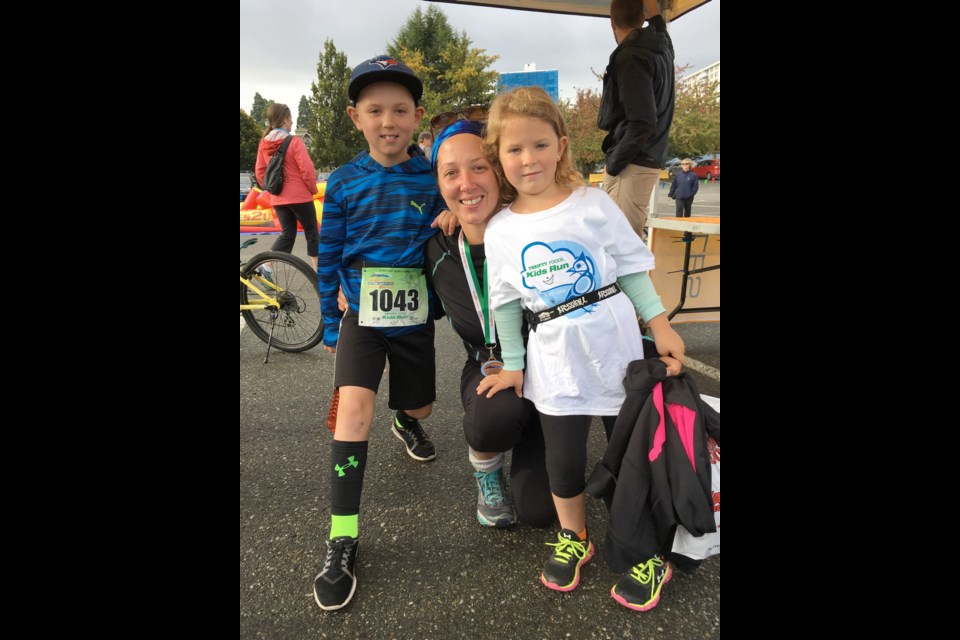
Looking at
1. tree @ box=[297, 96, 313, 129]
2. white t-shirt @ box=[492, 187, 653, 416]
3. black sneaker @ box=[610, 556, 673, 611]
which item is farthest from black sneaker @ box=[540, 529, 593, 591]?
tree @ box=[297, 96, 313, 129]

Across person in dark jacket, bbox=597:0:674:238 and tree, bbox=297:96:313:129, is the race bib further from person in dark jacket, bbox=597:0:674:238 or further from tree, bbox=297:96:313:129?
tree, bbox=297:96:313:129

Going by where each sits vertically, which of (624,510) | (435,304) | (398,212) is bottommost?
(624,510)

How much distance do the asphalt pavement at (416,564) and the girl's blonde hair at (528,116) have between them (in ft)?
4.17

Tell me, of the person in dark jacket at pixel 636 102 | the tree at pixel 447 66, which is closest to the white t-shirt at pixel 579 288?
the person in dark jacket at pixel 636 102

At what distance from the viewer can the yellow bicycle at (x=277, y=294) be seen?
387 cm

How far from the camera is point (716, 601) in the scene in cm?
150

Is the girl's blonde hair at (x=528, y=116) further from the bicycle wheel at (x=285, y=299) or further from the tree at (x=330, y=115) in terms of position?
the tree at (x=330, y=115)

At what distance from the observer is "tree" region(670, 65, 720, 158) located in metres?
18.1

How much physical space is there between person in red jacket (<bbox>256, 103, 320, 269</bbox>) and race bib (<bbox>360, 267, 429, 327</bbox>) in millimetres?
3117

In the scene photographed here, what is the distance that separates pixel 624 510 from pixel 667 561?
38cm

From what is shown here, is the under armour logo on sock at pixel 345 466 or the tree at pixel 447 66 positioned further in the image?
the tree at pixel 447 66
